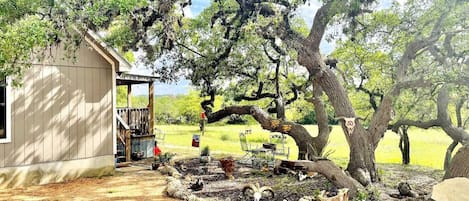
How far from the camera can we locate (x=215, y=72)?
1234cm

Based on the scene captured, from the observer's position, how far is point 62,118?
885cm

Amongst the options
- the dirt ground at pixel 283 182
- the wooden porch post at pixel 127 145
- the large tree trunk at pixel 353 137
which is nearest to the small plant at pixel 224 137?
the dirt ground at pixel 283 182

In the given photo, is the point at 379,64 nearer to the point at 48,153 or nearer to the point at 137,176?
the point at 137,176

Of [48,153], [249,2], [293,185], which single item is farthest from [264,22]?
[48,153]

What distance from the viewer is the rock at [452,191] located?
15.5ft

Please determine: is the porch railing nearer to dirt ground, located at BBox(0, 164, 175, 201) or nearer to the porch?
the porch

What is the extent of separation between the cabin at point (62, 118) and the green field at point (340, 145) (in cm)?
579

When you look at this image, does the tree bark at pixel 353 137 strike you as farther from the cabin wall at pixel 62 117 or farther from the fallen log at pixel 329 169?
the cabin wall at pixel 62 117

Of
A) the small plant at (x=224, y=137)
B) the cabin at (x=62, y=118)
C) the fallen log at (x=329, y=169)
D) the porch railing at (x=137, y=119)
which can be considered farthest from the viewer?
→ the small plant at (x=224, y=137)

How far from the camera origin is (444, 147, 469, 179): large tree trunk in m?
6.48

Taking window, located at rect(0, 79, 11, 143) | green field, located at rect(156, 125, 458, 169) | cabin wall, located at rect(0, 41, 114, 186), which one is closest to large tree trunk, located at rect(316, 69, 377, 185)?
green field, located at rect(156, 125, 458, 169)

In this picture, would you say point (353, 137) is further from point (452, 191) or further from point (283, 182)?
point (452, 191)

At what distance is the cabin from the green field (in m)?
5.79

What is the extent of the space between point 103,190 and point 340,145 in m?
15.3
